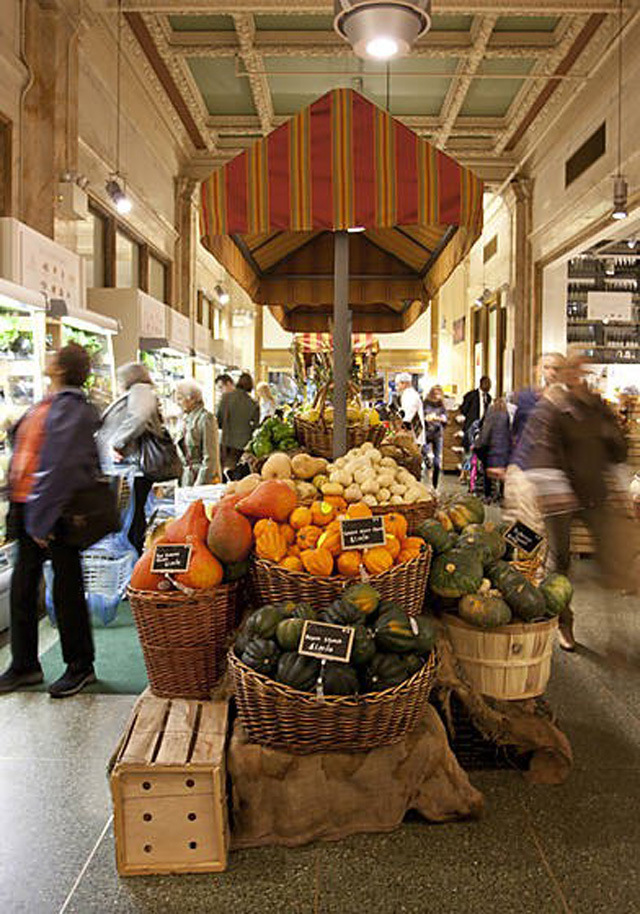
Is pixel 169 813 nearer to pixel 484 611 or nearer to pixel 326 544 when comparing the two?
pixel 326 544

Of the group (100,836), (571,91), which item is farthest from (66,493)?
(571,91)

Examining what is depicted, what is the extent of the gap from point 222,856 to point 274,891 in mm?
186

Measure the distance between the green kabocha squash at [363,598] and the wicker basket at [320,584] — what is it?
0.10 meters

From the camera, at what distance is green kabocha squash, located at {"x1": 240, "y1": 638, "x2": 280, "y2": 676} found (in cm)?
249

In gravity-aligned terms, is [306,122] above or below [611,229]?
below

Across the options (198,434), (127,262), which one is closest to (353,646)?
(198,434)

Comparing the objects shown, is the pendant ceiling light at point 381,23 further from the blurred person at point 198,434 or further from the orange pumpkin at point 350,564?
the blurred person at point 198,434

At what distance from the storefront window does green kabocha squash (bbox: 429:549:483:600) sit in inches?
292

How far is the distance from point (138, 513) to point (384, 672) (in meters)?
3.68

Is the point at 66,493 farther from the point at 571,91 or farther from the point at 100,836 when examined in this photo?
the point at 571,91

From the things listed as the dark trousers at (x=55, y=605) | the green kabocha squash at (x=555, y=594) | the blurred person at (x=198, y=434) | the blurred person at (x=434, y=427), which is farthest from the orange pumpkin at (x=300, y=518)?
the blurred person at (x=434, y=427)

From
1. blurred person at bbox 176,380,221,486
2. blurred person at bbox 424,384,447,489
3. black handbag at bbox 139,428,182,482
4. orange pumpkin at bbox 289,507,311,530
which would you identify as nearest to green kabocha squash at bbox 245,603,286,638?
orange pumpkin at bbox 289,507,311,530

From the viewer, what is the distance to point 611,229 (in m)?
9.65

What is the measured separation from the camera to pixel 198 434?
7172mm
